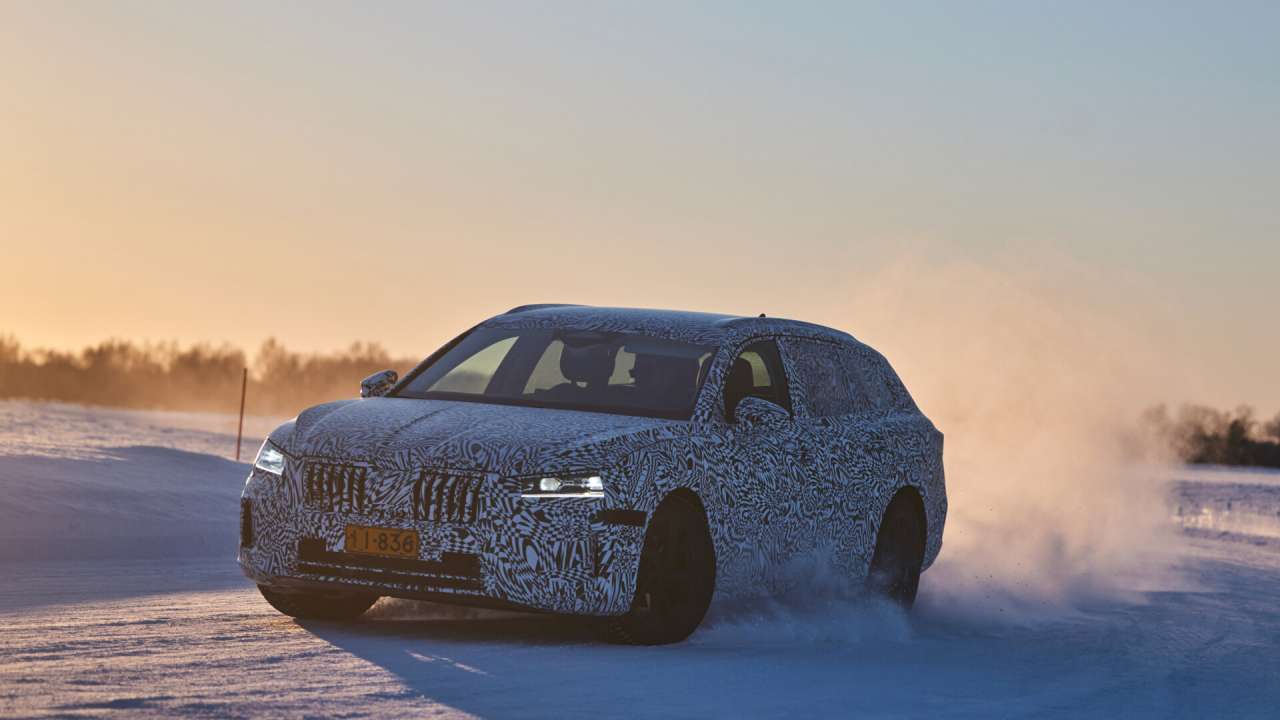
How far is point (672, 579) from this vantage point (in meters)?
10.1

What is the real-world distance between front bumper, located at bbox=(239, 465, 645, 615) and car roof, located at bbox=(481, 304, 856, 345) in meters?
1.81

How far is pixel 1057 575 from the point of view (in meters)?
17.6

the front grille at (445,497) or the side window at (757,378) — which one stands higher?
the side window at (757,378)

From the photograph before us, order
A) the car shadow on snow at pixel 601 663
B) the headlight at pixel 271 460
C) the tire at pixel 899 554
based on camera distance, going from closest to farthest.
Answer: the car shadow on snow at pixel 601 663, the headlight at pixel 271 460, the tire at pixel 899 554

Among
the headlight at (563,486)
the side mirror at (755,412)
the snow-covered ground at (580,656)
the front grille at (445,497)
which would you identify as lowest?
the snow-covered ground at (580,656)

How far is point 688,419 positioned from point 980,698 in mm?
2230

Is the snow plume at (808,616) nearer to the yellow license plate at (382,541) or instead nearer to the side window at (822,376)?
the side window at (822,376)

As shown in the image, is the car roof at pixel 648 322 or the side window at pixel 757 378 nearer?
the side window at pixel 757 378

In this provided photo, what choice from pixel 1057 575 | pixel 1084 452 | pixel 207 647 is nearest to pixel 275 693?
pixel 207 647

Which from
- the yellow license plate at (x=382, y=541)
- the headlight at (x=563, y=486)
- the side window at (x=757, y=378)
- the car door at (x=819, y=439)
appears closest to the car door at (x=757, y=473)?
the side window at (x=757, y=378)

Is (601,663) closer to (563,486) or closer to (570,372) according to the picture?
(563,486)

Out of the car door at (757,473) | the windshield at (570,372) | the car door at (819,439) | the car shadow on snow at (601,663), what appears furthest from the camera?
the car door at (819,439)

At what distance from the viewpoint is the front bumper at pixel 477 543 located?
9.50 metres

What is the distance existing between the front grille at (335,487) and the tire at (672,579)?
4.42ft
